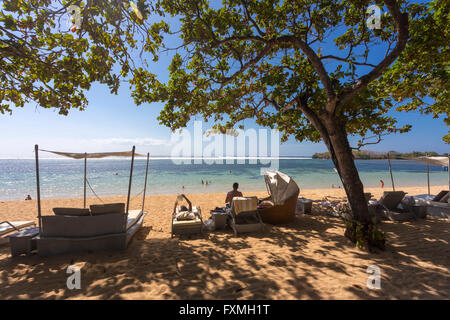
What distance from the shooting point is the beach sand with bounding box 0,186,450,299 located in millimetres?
2811

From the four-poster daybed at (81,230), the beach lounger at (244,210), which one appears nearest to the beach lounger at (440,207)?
the beach lounger at (244,210)

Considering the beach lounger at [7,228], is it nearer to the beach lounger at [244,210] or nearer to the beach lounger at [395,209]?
the beach lounger at [244,210]

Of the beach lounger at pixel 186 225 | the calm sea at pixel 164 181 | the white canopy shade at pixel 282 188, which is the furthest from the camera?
the calm sea at pixel 164 181

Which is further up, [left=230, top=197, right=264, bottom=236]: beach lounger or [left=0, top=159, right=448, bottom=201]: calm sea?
[left=230, top=197, right=264, bottom=236]: beach lounger

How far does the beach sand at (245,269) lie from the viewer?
111 inches

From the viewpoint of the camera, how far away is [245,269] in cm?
353

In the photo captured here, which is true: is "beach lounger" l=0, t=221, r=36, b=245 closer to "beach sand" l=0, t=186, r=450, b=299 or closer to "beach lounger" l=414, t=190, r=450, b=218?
"beach sand" l=0, t=186, r=450, b=299

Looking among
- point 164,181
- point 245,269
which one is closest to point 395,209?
point 245,269

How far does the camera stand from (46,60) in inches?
182

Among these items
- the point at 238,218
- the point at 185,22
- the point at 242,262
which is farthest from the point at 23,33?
the point at 238,218

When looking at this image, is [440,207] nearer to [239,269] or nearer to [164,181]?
[239,269]

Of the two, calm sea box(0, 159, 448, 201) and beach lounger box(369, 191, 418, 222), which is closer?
beach lounger box(369, 191, 418, 222)

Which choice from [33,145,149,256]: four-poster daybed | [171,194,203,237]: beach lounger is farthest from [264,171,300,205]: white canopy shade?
[33,145,149,256]: four-poster daybed
